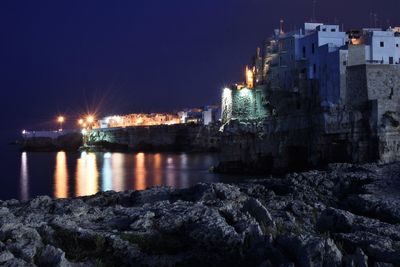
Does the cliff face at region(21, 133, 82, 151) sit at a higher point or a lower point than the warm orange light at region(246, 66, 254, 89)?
lower

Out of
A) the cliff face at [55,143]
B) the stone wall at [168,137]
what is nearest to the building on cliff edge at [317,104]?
the stone wall at [168,137]

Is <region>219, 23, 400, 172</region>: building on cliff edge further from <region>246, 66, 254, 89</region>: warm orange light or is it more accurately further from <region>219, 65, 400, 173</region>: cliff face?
<region>246, 66, 254, 89</region>: warm orange light

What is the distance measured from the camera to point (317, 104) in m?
49.6

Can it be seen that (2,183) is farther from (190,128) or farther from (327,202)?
(190,128)

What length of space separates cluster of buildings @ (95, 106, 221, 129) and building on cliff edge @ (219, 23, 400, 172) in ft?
213

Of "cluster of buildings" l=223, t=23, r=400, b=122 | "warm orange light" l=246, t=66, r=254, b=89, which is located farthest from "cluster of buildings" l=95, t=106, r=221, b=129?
"cluster of buildings" l=223, t=23, r=400, b=122

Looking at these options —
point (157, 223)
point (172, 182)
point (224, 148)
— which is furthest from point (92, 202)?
point (224, 148)

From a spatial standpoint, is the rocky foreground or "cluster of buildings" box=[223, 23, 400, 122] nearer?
the rocky foreground

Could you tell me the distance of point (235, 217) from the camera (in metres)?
11.8

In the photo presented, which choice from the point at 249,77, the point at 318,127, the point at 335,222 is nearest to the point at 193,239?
the point at 335,222

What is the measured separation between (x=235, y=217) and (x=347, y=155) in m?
36.3

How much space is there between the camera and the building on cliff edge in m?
45.4

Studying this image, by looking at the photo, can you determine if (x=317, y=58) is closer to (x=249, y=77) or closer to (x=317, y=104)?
(x=317, y=104)

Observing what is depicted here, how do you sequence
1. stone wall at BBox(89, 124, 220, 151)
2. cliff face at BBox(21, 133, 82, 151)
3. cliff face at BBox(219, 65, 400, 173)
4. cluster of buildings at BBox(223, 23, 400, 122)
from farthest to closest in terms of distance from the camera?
cliff face at BBox(21, 133, 82, 151) < stone wall at BBox(89, 124, 220, 151) < cluster of buildings at BBox(223, 23, 400, 122) < cliff face at BBox(219, 65, 400, 173)
